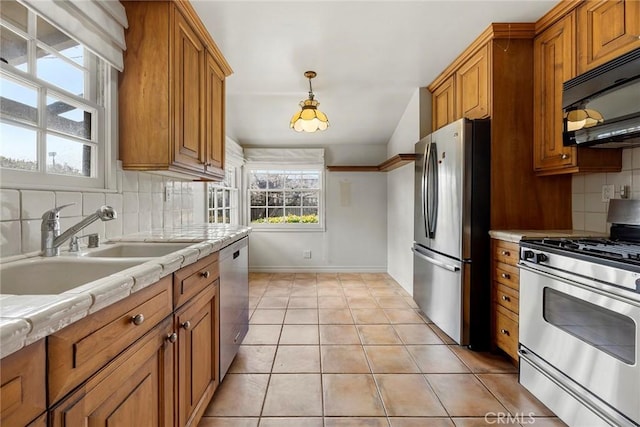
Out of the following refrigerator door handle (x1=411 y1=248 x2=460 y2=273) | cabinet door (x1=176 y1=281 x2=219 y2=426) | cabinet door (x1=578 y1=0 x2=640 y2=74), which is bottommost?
cabinet door (x1=176 y1=281 x2=219 y2=426)

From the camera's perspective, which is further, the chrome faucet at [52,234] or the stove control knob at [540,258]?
the stove control knob at [540,258]

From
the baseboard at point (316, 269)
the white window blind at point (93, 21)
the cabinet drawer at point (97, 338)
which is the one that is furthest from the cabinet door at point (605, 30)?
the baseboard at point (316, 269)

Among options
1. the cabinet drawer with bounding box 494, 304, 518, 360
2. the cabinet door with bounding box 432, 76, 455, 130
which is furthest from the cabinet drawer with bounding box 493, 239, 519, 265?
the cabinet door with bounding box 432, 76, 455, 130

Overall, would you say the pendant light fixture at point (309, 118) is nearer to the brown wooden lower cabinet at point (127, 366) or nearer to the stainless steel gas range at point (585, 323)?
the brown wooden lower cabinet at point (127, 366)

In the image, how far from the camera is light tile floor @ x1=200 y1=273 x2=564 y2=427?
166 centimetres

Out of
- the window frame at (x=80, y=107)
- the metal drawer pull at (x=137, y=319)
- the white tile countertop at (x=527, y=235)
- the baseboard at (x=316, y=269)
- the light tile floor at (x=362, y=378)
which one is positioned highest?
the window frame at (x=80, y=107)

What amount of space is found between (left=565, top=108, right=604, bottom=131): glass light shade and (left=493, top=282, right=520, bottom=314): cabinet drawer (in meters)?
1.08

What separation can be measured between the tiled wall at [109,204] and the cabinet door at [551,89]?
2.75m

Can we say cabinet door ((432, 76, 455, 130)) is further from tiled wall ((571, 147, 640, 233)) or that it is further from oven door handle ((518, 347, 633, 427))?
oven door handle ((518, 347, 633, 427))

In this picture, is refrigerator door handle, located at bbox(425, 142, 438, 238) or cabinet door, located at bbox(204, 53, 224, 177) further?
refrigerator door handle, located at bbox(425, 142, 438, 238)

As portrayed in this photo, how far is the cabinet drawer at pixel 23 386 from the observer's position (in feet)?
1.71

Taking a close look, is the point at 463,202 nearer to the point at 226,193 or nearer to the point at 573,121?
the point at 573,121

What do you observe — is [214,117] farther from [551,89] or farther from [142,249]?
[551,89]

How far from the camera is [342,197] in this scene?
510 centimetres
